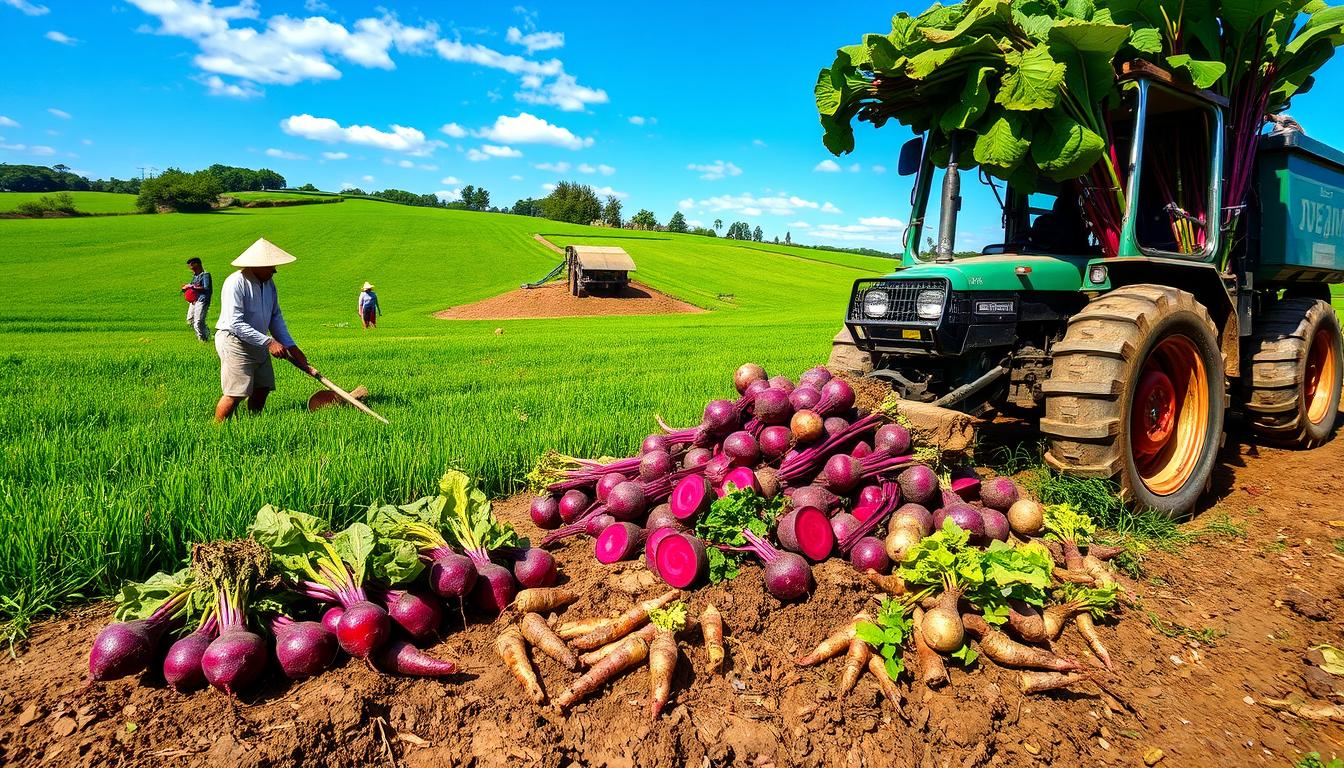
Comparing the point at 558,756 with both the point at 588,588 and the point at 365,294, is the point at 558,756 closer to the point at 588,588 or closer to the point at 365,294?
the point at 588,588

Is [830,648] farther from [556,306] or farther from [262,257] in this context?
[556,306]

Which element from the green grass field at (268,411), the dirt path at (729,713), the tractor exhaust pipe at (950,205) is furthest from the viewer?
the tractor exhaust pipe at (950,205)

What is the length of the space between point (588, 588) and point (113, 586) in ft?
8.13

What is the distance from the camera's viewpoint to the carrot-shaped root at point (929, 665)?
8.76 ft

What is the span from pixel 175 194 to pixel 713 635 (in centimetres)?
8063

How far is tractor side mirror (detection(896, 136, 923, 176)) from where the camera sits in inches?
206

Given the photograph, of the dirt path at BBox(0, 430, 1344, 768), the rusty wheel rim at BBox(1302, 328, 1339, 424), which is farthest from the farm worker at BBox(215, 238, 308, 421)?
the rusty wheel rim at BBox(1302, 328, 1339, 424)

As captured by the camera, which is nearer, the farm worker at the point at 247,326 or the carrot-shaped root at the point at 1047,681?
the carrot-shaped root at the point at 1047,681

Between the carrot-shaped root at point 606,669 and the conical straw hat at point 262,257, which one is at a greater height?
the conical straw hat at point 262,257

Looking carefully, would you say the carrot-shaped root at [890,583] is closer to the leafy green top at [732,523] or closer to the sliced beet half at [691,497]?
the leafy green top at [732,523]

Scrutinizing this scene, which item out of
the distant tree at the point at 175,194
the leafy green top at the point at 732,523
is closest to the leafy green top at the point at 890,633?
the leafy green top at the point at 732,523

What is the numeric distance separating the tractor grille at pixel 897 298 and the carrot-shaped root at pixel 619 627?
277 cm

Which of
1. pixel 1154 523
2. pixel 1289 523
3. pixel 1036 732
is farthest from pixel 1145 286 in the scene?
pixel 1036 732

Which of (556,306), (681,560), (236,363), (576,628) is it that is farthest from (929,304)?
(556,306)
